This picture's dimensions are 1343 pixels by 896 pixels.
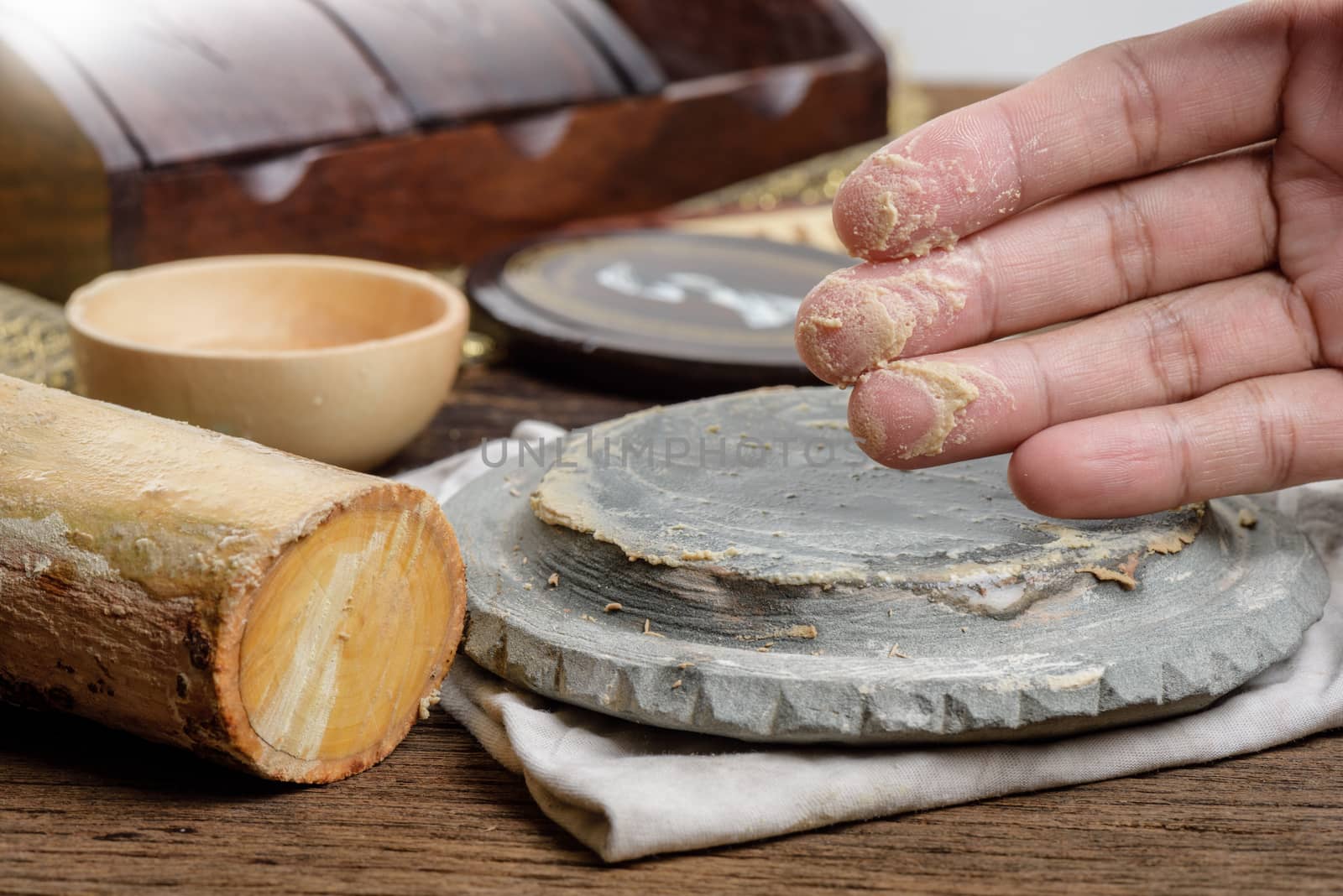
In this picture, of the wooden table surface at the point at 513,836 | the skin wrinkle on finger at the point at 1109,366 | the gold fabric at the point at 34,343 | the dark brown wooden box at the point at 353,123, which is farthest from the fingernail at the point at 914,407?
the dark brown wooden box at the point at 353,123

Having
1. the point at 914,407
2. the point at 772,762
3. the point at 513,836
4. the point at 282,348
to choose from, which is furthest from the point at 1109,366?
the point at 282,348

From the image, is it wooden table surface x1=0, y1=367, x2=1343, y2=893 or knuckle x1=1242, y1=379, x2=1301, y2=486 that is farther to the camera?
knuckle x1=1242, y1=379, x2=1301, y2=486

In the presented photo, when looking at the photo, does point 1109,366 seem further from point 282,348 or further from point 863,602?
point 282,348

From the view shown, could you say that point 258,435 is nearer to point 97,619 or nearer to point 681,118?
point 97,619

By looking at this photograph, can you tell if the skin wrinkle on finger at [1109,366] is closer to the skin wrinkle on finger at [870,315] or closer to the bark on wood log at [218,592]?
the skin wrinkle on finger at [870,315]

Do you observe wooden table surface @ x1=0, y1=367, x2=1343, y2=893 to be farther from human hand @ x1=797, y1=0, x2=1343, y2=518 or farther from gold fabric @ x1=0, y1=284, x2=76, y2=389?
gold fabric @ x1=0, y1=284, x2=76, y2=389

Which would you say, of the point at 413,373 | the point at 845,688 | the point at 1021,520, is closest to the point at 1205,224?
the point at 1021,520

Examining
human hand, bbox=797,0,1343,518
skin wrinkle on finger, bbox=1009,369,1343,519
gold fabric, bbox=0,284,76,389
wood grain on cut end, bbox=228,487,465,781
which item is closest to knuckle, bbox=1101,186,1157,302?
human hand, bbox=797,0,1343,518
